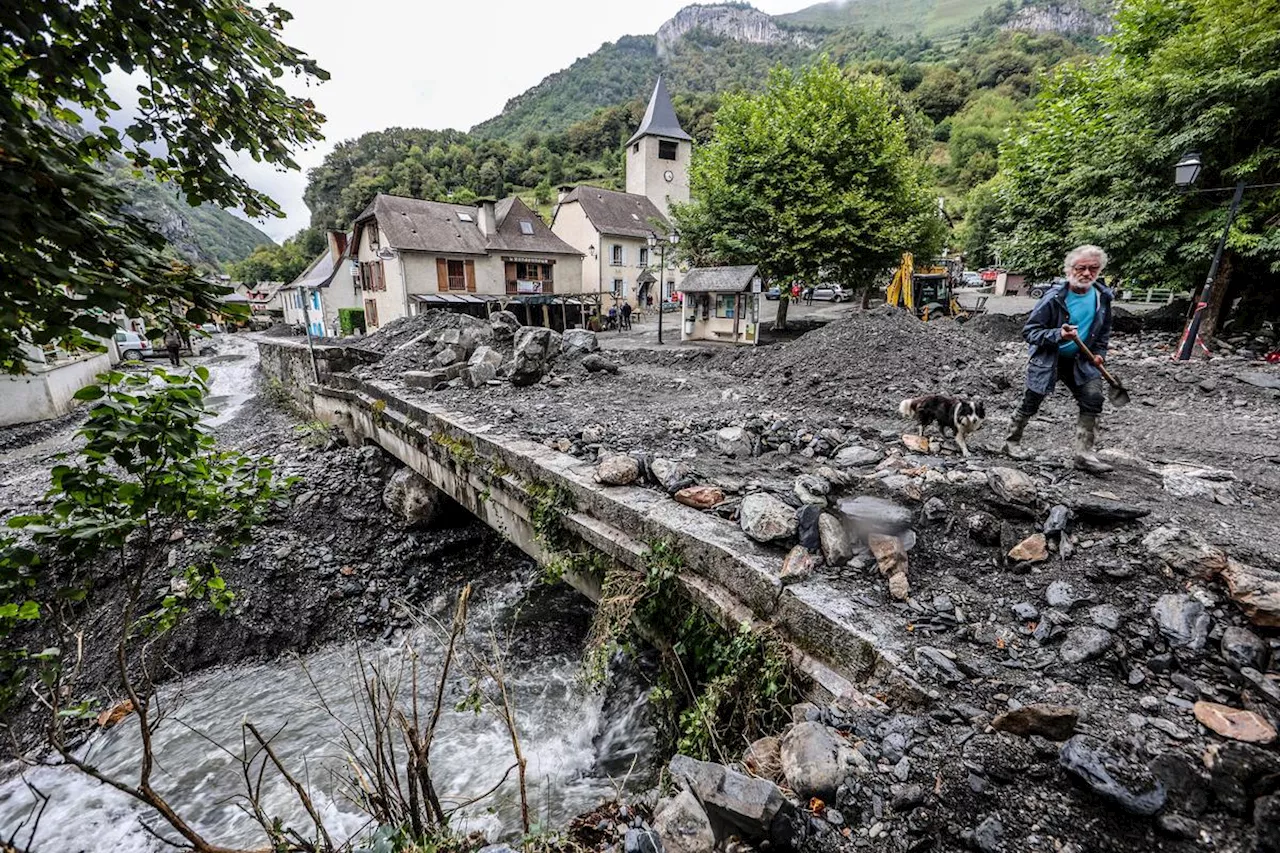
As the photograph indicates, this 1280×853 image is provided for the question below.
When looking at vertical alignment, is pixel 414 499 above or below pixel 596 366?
below

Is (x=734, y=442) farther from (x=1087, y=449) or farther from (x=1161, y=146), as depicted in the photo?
(x=1161, y=146)

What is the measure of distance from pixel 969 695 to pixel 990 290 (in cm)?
4488

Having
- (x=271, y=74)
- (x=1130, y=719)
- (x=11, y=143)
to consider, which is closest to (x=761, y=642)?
(x=1130, y=719)

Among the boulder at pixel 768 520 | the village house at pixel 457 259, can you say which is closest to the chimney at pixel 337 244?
the village house at pixel 457 259

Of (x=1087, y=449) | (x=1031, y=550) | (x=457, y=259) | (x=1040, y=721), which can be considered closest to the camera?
(x=1040, y=721)

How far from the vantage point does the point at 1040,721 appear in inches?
83.1

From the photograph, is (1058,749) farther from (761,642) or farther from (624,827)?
(624,827)

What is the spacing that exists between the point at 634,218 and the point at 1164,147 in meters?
28.2

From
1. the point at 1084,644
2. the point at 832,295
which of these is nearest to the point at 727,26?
the point at 832,295

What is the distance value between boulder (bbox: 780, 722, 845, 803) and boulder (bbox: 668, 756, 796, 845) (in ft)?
0.44

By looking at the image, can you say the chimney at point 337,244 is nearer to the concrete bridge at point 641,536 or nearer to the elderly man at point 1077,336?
the concrete bridge at point 641,536

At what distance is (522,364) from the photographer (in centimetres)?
A: 999

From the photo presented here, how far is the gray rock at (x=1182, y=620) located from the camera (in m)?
2.40

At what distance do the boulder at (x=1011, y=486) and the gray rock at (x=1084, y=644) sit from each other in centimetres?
100
